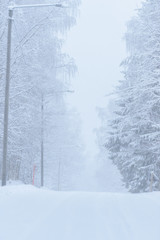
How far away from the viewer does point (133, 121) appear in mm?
20031

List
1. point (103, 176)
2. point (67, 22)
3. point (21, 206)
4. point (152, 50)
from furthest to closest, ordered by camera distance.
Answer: point (103, 176) → point (67, 22) → point (152, 50) → point (21, 206)

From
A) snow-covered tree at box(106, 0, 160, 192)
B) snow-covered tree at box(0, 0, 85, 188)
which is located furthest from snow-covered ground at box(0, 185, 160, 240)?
snow-covered tree at box(0, 0, 85, 188)

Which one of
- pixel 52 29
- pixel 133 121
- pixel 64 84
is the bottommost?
pixel 133 121

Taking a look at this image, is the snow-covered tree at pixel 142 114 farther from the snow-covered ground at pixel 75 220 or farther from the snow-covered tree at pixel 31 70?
the snow-covered ground at pixel 75 220

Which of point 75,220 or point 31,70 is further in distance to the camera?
point 31,70

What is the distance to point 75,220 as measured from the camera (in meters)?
7.83

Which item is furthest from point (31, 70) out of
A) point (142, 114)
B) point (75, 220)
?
point (75, 220)

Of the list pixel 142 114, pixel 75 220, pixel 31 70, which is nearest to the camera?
pixel 75 220

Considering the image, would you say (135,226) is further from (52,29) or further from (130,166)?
(52,29)

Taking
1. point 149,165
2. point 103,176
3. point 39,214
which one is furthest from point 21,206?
point 103,176

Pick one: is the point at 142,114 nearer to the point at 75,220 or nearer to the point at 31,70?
the point at 31,70

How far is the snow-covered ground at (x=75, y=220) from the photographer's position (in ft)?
21.3

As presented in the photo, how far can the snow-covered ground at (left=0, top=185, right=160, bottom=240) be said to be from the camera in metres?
6.49

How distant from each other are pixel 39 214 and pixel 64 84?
60.6 ft
